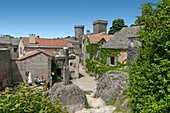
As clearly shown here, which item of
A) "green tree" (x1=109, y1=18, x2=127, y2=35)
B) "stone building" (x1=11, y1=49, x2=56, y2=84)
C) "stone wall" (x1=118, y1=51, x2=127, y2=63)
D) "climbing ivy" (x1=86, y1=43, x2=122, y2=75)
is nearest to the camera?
"stone wall" (x1=118, y1=51, x2=127, y2=63)

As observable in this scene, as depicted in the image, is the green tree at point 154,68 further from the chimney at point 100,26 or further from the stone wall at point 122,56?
the chimney at point 100,26

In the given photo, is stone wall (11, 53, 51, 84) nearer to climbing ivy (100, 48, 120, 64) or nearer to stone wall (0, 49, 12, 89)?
stone wall (0, 49, 12, 89)

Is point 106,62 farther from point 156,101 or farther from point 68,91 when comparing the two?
point 156,101

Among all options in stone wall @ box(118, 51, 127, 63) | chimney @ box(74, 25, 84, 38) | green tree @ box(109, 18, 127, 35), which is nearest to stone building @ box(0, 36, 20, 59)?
chimney @ box(74, 25, 84, 38)

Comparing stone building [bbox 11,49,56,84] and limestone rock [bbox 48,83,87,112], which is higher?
stone building [bbox 11,49,56,84]

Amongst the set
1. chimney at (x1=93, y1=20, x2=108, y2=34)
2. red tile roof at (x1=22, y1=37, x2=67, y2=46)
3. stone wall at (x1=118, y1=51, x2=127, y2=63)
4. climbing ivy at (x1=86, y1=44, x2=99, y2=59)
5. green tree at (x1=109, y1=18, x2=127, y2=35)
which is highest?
green tree at (x1=109, y1=18, x2=127, y2=35)

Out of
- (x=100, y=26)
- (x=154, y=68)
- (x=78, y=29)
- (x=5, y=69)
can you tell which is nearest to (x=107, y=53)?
(x=5, y=69)

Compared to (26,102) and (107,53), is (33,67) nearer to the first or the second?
(107,53)

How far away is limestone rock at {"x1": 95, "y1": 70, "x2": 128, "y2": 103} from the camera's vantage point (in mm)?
12992

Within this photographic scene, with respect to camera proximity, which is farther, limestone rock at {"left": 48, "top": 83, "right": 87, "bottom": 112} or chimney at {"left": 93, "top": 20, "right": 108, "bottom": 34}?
chimney at {"left": 93, "top": 20, "right": 108, "bottom": 34}

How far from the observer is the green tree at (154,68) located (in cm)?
490

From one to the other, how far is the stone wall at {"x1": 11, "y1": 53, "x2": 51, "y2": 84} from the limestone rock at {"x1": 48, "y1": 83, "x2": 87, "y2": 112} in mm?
13678

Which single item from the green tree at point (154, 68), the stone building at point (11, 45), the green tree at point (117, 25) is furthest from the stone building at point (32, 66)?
the green tree at point (117, 25)

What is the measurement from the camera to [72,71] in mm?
31078
